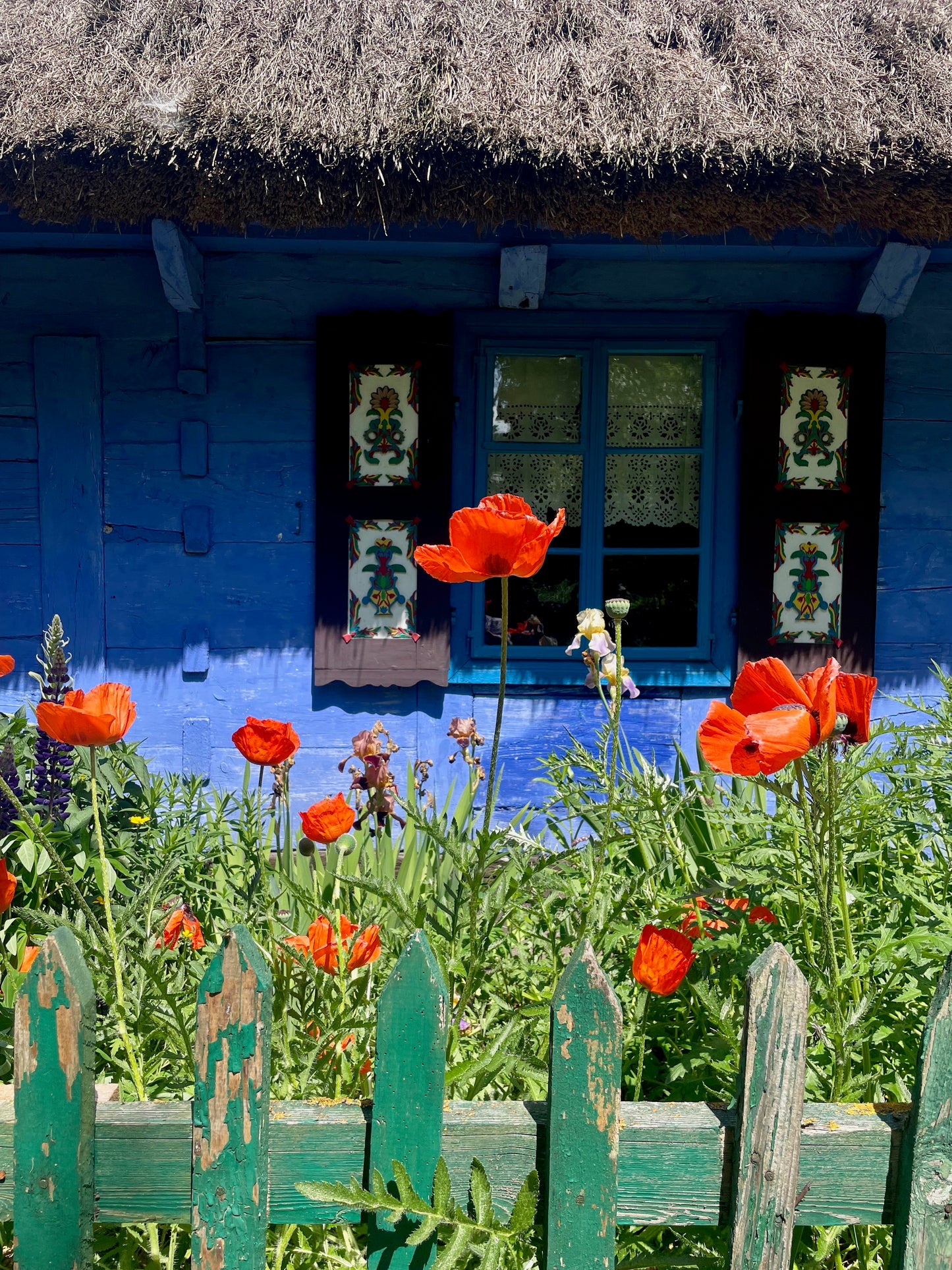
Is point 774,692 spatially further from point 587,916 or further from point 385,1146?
→ point 385,1146

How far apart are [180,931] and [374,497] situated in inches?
84.1

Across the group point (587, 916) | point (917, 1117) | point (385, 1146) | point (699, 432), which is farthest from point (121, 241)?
point (917, 1117)

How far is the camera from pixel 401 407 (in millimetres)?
3201

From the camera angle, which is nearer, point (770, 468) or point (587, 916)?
point (587, 916)

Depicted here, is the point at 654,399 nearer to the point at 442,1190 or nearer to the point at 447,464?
the point at 447,464

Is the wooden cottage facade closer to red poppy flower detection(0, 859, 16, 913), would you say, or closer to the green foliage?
red poppy flower detection(0, 859, 16, 913)

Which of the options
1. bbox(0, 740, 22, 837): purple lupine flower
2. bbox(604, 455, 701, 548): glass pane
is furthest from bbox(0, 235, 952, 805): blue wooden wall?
bbox(0, 740, 22, 837): purple lupine flower

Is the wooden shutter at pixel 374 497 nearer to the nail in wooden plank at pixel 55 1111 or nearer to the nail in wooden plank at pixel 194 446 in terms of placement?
the nail in wooden plank at pixel 194 446

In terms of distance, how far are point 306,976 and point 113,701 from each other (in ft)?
1.53

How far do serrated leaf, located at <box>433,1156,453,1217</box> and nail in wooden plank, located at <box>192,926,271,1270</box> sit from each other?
0.17 m

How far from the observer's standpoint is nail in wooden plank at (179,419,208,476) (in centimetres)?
320

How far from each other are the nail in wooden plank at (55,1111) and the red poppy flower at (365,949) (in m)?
0.39

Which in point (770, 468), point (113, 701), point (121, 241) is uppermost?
point (121, 241)

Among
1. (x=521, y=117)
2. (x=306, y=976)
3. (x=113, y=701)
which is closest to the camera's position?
(x=113, y=701)
